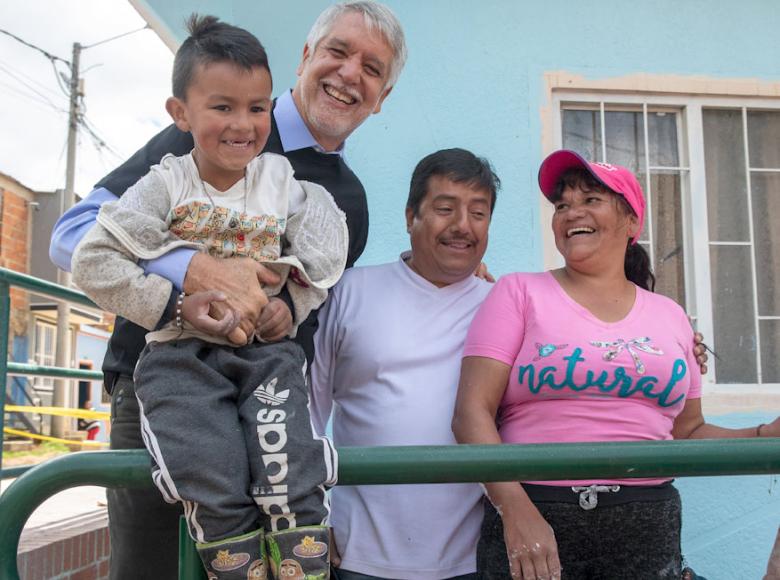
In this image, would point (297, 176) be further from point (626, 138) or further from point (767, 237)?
point (767, 237)

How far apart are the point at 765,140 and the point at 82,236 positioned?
374 centimetres

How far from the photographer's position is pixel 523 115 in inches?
166

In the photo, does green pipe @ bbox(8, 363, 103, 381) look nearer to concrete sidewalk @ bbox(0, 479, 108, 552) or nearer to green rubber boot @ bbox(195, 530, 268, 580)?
concrete sidewalk @ bbox(0, 479, 108, 552)

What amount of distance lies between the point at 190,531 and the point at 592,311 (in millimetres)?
1126

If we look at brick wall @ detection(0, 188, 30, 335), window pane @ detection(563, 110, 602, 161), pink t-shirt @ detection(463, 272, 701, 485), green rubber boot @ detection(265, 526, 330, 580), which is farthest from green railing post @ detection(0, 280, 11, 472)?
brick wall @ detection(0, 188, 30, 335)

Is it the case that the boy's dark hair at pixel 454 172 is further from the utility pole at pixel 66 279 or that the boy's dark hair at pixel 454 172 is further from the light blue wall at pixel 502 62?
the utility pole at pixel 66 279

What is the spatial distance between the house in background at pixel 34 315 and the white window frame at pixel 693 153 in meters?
17.1

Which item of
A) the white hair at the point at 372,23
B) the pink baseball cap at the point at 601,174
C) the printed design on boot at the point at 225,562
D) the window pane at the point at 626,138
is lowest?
the printed design on boot at the point at 225,562

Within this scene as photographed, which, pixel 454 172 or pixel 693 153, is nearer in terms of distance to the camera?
pixel 454 172

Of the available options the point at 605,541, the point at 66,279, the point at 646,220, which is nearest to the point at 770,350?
the point at 646,220

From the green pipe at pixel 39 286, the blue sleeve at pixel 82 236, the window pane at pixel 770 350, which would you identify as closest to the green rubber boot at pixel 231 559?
the blue sleeve at pixel 82 236

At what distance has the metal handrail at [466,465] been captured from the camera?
4.68 ft

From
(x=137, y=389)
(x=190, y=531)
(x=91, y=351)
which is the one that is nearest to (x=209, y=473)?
(x=190, y=531)

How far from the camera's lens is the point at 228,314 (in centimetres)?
162
